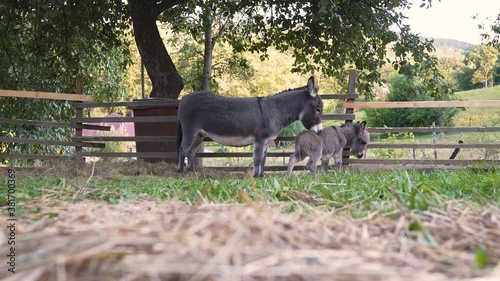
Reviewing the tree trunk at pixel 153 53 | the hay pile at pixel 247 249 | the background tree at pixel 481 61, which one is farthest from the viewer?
the background tree at pixel 481 61

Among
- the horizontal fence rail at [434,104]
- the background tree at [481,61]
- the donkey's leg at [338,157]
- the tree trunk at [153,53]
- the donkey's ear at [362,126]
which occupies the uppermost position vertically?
the background tree at [481,61]

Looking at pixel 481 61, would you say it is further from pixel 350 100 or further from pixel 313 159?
pixel 313 159

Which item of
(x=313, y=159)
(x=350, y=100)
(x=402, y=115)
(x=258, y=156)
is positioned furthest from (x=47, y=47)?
(x=402, y=115)

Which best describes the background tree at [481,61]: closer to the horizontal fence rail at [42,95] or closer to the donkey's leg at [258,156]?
the horizontal fence rail at [42,95]

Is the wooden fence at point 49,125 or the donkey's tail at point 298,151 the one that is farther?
the wooden fence at point 49,125

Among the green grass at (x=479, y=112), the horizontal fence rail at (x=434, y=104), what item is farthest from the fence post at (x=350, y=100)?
the green grass at (x=479, y=112)

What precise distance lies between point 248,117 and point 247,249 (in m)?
8.12

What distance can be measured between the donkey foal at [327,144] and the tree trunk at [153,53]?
486cm

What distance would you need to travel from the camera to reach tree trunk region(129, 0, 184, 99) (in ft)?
42.4

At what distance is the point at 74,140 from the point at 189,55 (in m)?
11.9

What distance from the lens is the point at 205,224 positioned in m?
1.32

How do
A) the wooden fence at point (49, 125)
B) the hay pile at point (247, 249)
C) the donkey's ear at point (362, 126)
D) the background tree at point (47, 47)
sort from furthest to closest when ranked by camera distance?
1. the background tree at point (47, 47)
2. the wooden fence at point (49, 125)
3. the donkey's ear at point (362, 126)
4. the hay pile at point (247, 249)

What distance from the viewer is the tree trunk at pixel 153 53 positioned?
12938 mm

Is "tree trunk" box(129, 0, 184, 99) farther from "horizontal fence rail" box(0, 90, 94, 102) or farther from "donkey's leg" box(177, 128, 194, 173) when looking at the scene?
"donkey's leg" box(177, 128, 194, 173)
